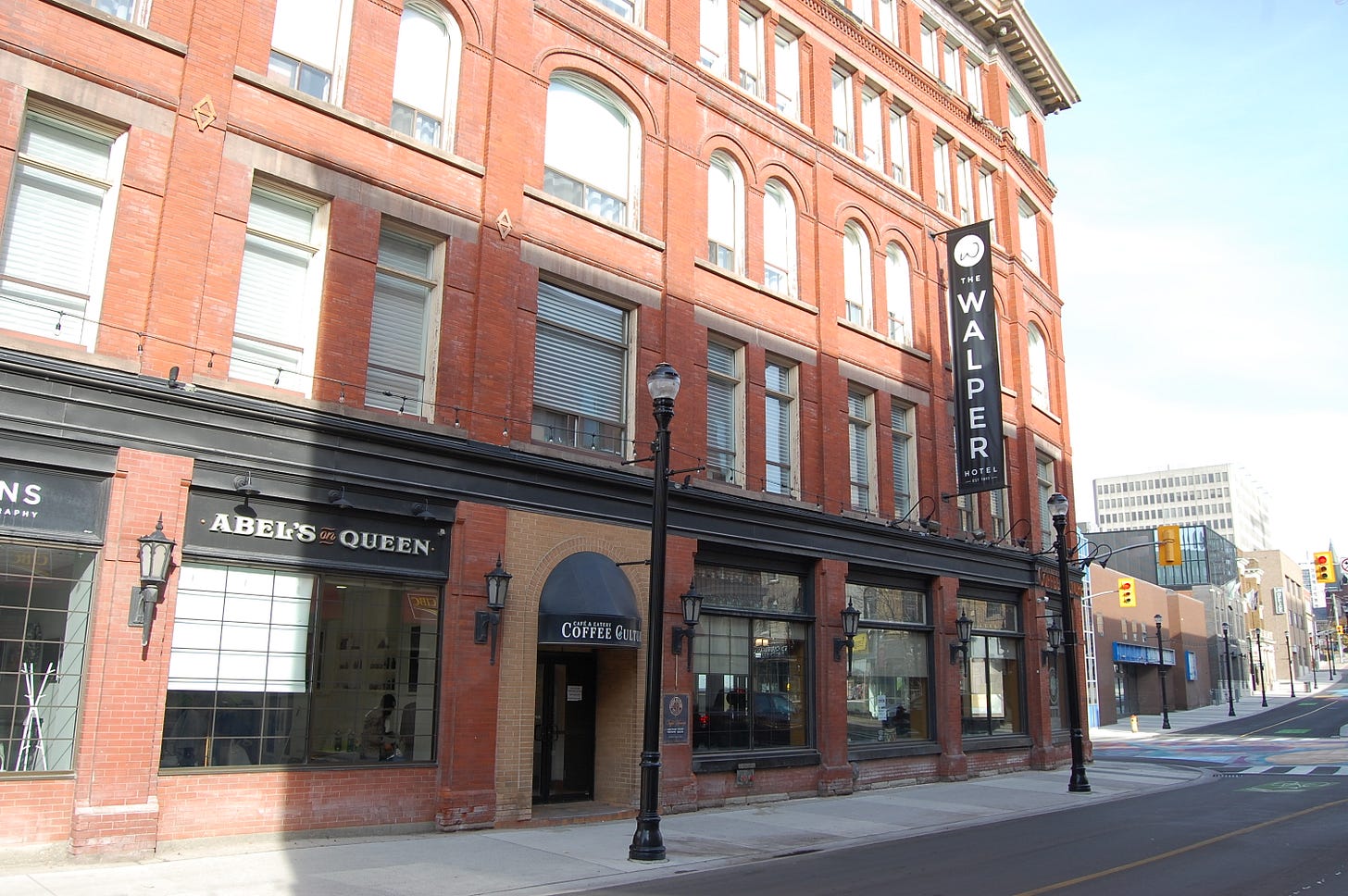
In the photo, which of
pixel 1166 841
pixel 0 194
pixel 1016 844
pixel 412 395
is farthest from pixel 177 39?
Result: pixel 1166 841

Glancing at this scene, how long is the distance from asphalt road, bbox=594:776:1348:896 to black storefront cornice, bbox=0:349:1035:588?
20.7ft

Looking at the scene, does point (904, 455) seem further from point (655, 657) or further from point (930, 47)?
point (655, 657)

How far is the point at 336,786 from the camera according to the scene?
13.0 m

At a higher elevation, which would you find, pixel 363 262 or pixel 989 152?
pixel 989 152

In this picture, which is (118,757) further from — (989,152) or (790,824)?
(989,152)

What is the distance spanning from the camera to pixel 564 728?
55.6 feet

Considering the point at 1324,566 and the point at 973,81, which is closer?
the point at 973,81

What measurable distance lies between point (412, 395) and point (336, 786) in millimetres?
5585

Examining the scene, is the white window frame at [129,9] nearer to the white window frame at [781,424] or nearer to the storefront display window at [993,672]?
the white window frame at [781,424]

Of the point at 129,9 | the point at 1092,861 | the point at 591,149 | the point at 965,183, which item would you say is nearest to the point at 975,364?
the point at 965,183

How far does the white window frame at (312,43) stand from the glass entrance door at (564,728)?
31.6ft

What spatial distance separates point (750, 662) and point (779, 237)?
30.9 ft

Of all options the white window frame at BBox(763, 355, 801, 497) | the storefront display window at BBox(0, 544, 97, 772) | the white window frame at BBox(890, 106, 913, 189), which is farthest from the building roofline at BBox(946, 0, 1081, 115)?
the storefront display window at BBox(0, 544, 97, 772)

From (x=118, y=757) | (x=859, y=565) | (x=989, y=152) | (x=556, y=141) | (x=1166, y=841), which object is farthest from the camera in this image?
(x=989, y=152)
